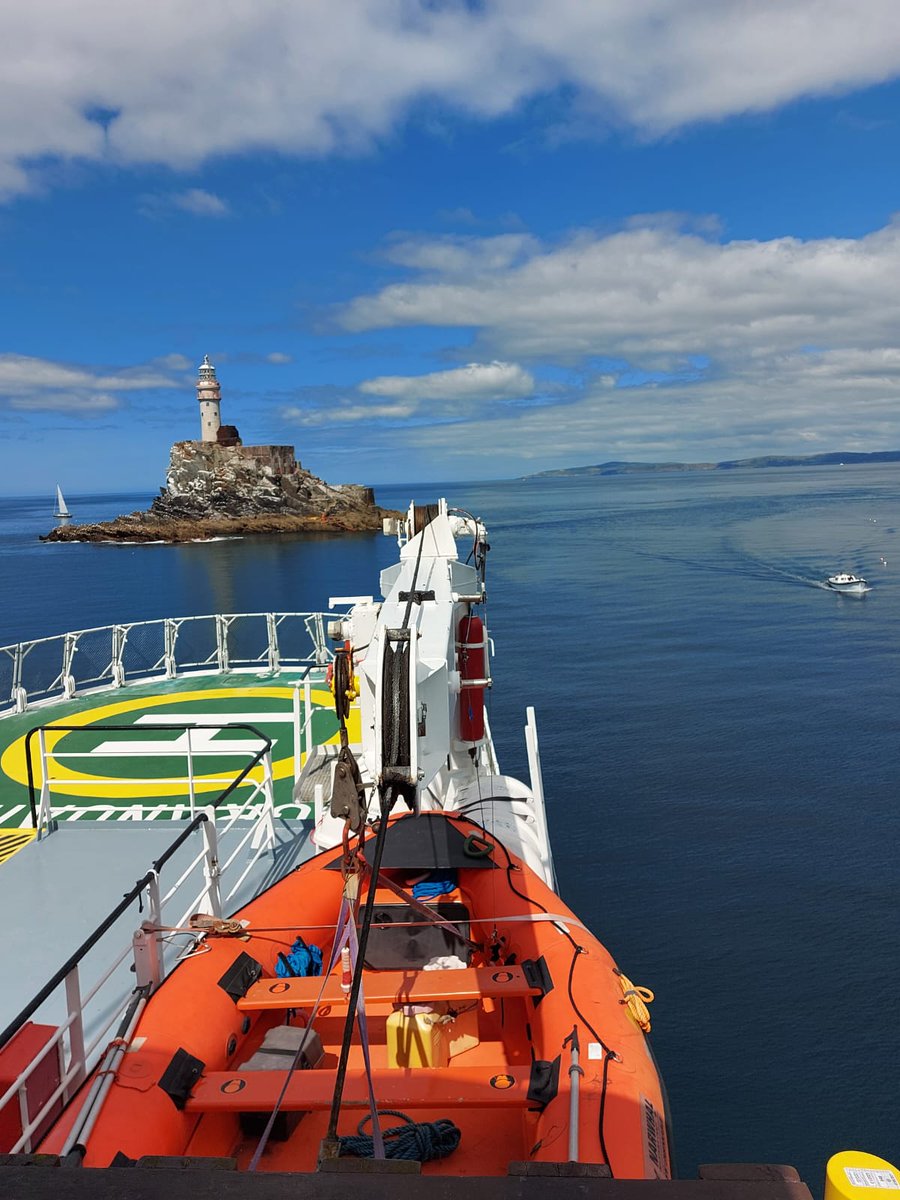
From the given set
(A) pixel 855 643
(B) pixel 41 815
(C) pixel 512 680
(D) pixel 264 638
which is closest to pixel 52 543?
(D) pixel 264 638

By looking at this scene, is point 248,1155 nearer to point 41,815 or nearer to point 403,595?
point 403,595

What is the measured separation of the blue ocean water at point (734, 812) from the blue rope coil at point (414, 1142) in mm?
6134

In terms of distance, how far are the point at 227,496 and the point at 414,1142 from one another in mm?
101202

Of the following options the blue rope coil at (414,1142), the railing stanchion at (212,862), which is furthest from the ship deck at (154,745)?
the blue rope coil at (414,1142)

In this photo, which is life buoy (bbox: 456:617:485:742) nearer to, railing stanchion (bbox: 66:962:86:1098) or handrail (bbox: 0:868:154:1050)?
handrail (bbox: 0:868:154:1050)

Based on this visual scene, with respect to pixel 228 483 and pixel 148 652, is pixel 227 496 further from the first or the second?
pixel 148 652

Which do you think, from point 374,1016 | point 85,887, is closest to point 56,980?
point 374,1016

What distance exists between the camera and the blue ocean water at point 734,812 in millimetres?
9844

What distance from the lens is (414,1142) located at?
13.9 ft

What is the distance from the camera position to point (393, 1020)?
5051mm

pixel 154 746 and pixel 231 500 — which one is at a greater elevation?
pixel 231 500

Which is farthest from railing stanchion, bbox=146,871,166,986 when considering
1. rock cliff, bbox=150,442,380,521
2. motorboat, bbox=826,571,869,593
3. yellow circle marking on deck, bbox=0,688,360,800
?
rock cliff, bbox=150,442,380,521

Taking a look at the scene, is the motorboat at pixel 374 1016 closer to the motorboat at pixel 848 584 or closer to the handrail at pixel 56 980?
the handrail at pixel 56 980

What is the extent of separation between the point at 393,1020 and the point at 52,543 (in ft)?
347
